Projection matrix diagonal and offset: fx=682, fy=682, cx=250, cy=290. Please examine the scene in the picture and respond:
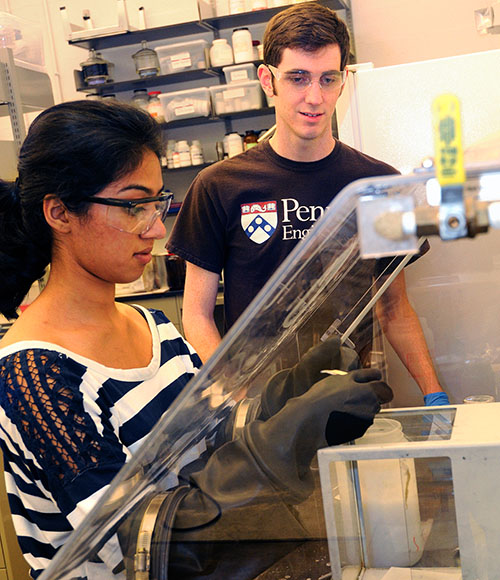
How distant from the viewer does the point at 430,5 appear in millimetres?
4695

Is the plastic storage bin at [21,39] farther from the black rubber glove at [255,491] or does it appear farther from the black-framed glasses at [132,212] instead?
the black rubber glove at [255,491]

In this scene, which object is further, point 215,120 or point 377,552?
point 215,120

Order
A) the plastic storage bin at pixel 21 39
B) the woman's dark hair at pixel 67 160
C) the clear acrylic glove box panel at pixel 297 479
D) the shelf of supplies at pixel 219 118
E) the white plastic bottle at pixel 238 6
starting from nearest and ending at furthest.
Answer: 1. the clear acrylic glove box panel at pixel 297 479
2. the woman's dark hair at pixel 67 160
3. the plastic storage bin at pixel 21 39
4. the white plastic bottle at pixel 238 6
5. the shelf of supplies at pixel 219 118

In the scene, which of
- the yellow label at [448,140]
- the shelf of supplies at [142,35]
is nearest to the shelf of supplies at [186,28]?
the shelf of supplies at [142,35]

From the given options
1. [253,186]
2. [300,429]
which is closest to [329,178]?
[253,186]

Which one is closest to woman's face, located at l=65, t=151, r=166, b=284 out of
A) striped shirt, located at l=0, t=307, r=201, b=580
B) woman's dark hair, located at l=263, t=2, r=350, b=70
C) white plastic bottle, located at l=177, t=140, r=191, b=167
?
striped shirt, located at l=0, t=307, r=201, b=580

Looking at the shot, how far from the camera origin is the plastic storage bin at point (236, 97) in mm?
4691

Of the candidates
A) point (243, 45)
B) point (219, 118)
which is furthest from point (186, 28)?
point (219, 118)

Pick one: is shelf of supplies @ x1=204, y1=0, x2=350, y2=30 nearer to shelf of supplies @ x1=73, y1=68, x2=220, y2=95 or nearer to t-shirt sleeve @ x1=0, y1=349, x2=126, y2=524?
shelf of supplies @ x1=73, y1=68, x2=220, y2=95

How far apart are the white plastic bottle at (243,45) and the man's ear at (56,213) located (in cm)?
398

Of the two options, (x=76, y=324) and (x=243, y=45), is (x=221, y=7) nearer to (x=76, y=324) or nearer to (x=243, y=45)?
(x=243, y=45)

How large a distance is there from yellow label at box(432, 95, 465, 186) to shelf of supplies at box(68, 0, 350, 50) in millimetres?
4470

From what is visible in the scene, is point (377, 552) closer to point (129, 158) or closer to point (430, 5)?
point (129, 158)

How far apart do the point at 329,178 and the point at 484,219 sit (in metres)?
1.40
